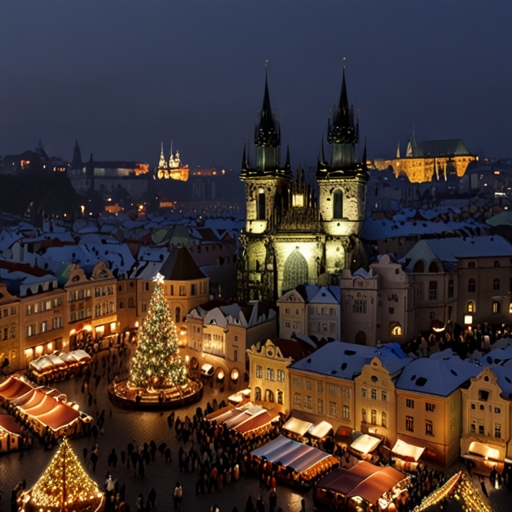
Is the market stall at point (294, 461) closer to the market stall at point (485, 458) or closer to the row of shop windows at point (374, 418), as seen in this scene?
the row of shop windows at point (374, 418)

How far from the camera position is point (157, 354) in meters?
43.2

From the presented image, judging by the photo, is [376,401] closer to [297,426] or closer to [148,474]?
[297,426]

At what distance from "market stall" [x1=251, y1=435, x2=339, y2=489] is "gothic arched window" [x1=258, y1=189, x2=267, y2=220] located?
41.0 metres

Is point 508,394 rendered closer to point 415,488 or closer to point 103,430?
point 415,488

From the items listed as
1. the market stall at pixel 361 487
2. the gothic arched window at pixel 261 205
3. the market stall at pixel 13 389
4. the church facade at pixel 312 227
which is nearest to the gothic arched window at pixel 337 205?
the church facade at pixel 312 227

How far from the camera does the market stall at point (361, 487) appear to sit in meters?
28.1

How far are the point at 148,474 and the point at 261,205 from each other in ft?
143

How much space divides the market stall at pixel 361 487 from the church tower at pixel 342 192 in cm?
3746

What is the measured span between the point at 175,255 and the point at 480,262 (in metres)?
30.2

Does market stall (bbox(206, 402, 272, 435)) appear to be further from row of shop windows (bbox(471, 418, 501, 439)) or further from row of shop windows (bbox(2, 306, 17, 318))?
row of shop windows (bbox(2, 306, 17, 318))

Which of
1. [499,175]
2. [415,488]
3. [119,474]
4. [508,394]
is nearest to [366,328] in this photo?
[508,394]

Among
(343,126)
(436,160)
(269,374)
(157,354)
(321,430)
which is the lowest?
(321,430)

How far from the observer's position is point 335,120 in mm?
69062

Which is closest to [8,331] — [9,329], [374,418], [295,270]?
[9,329]
